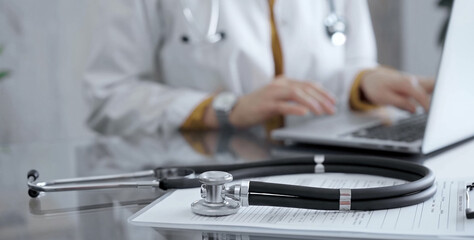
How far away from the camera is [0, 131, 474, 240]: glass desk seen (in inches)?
21.6

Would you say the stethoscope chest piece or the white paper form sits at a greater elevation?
the stethoscope chest piece

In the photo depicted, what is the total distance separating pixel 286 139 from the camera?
1018mm

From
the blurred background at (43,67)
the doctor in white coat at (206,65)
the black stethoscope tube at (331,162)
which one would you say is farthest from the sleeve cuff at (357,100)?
the blurred background at (43,67)

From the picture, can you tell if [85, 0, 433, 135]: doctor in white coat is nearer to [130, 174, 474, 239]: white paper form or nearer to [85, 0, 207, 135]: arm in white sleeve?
[85, 0, 207, 135]: arm in white sleeve

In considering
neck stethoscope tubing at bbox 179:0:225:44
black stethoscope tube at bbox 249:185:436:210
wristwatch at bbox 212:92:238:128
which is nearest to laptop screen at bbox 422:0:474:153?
black stethoscope tube at bbox 249:185:436:210

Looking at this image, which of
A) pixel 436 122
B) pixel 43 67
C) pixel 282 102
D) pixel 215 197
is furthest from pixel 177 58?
pixel 43 67

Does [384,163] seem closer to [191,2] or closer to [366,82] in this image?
[366,82]

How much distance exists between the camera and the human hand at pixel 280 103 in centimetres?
109

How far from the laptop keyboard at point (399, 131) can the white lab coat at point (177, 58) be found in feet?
1.20

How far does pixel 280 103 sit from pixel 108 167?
39cm

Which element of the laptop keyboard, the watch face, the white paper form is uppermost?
the watch face

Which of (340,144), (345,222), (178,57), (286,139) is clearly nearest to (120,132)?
(178,57)

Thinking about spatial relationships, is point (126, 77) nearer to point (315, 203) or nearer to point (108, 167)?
point (108, 167)

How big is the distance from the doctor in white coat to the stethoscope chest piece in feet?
2.08
